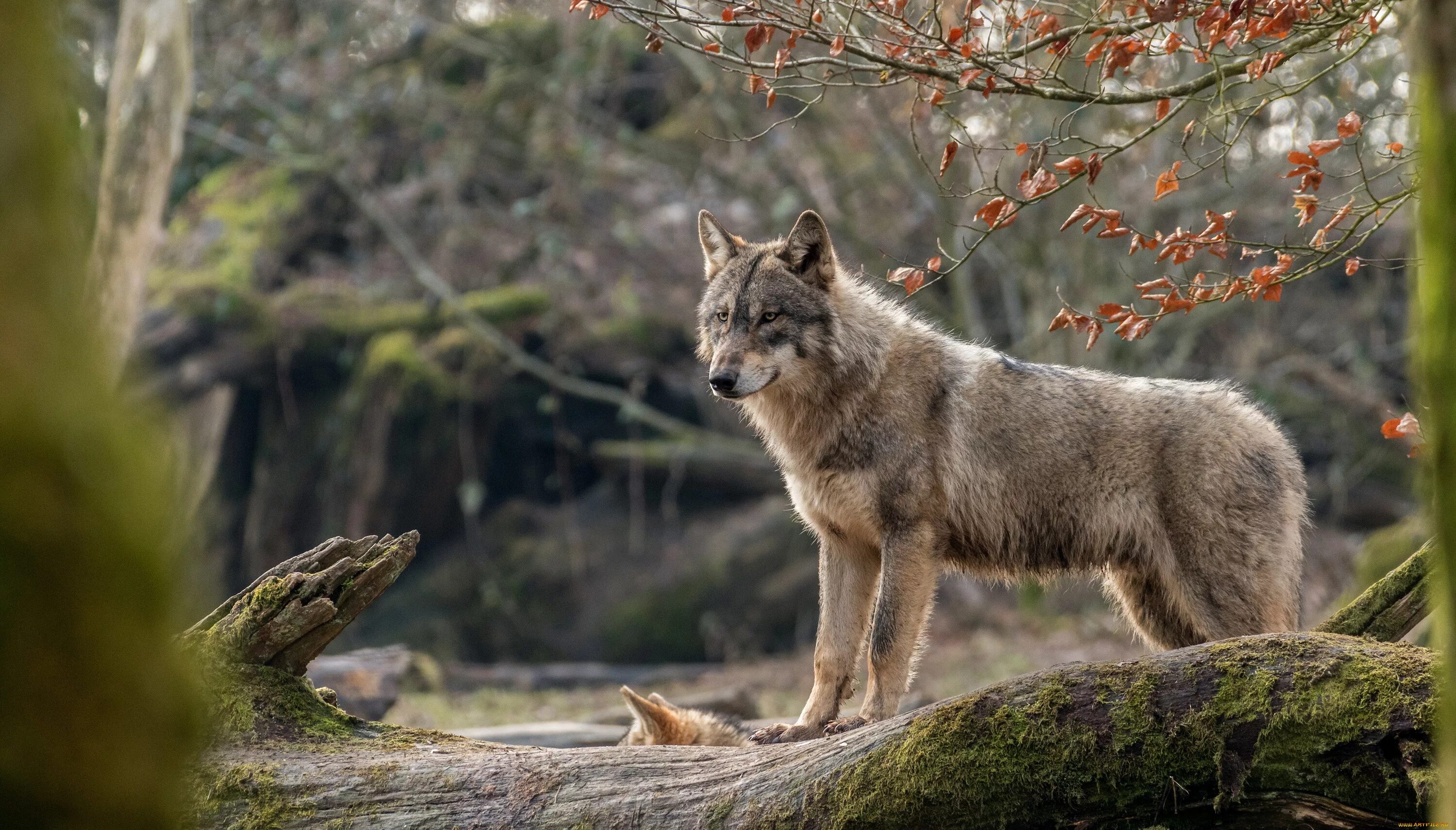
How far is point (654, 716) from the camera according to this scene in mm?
6164

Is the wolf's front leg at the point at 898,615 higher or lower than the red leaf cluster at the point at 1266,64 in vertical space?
lower

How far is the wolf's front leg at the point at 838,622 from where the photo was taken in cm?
568

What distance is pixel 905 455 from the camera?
19.1 ft

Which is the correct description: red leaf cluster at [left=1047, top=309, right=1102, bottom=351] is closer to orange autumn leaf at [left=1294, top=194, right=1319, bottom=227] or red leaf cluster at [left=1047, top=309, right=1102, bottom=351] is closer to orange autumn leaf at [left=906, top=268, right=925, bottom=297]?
orange autumn leaf at [left=906, top=268, right=925, bottom=297]

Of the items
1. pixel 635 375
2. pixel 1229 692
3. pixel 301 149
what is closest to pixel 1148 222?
pixel 635 375

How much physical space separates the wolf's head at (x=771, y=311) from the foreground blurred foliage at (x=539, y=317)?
867 cm

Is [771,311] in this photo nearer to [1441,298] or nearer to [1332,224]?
[1332,224]

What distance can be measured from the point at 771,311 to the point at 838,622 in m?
1.68

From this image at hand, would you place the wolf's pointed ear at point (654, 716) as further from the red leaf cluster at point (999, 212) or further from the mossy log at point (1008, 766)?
the red leaf cluster at point (999, 212)

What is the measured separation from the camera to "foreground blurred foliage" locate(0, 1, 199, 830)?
1.37 meters

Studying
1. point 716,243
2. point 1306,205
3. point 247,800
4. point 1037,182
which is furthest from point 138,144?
point 1306,205

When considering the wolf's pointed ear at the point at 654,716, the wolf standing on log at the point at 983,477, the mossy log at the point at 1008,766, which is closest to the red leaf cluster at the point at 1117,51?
the wolf standing on log at the point at 983,477

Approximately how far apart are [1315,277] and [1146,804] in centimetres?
1661

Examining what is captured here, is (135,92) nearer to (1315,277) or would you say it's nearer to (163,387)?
(163,387)
